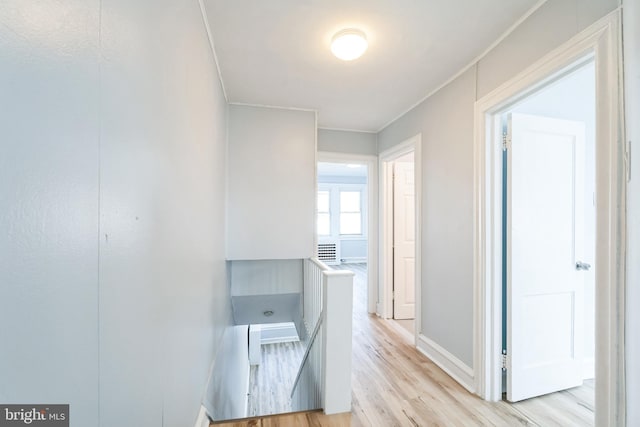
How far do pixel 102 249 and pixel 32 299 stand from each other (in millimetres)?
204

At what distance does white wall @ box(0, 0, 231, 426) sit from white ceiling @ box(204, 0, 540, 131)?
648mm

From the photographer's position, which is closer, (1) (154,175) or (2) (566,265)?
(1) (154,175)

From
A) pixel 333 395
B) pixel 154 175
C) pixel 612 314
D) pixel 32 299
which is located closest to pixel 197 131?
pixel 154 175

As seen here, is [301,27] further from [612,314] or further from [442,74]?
[612,314]

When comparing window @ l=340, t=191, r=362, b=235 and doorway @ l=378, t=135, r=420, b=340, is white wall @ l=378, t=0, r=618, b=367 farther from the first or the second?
window @ l=340, t=191, r=362, b=235

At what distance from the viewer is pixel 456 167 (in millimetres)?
2293

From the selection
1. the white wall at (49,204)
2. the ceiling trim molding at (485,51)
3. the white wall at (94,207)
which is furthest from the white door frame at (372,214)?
the white wall at (49,204)

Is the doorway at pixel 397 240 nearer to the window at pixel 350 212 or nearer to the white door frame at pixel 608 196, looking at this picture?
the white door frame at pixel 608 196

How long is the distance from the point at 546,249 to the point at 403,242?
180cm

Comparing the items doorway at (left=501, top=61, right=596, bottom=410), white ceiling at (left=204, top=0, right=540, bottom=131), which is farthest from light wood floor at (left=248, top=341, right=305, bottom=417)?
white ceiling at (left=204, top=0, right=540, bottom=131)

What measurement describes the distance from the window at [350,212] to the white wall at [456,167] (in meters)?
5.31

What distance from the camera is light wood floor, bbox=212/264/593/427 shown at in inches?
69.4

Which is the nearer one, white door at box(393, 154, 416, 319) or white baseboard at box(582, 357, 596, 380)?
white baseboard at box(582, 357, 596, 380)

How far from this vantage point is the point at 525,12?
159 cm
